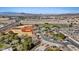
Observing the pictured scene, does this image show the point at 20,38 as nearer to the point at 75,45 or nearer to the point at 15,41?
the point at 15,41
